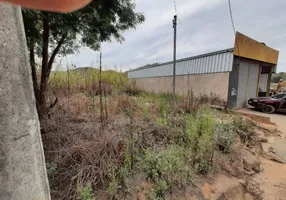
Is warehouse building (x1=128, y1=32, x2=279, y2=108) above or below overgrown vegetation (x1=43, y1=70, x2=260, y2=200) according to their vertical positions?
above

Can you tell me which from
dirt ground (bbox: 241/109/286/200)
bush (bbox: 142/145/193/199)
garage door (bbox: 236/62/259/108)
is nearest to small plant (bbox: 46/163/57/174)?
bush (bbox: 142/145/193/199)

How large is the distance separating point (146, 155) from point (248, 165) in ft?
6.78

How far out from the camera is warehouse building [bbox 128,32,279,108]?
787cm

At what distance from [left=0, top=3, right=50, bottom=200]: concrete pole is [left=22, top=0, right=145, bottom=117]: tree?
142 cm

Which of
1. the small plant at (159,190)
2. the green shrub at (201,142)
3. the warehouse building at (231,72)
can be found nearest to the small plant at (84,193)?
the small plant at (159,190)

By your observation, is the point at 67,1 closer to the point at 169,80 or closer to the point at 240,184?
the point at 240,184

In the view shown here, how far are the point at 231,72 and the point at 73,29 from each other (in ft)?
24.2

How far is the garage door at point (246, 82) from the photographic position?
8.64m

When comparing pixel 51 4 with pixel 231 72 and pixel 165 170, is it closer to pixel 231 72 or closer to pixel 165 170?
pixel 165 170

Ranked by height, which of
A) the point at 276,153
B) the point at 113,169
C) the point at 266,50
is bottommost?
the point at 276,153

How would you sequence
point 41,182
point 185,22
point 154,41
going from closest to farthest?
point 41,182 < point 185,22 < point 154,41

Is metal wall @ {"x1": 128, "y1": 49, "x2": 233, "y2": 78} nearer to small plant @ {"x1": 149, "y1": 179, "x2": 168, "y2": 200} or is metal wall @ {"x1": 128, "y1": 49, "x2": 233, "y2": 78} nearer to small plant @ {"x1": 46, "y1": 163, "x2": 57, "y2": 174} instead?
small plant @ {"x1": 149, "y1": 179, "x2": 168, "y2": 200}

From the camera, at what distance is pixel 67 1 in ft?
0.94

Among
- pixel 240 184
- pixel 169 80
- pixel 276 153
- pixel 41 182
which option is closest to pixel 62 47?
pixel 41 182
